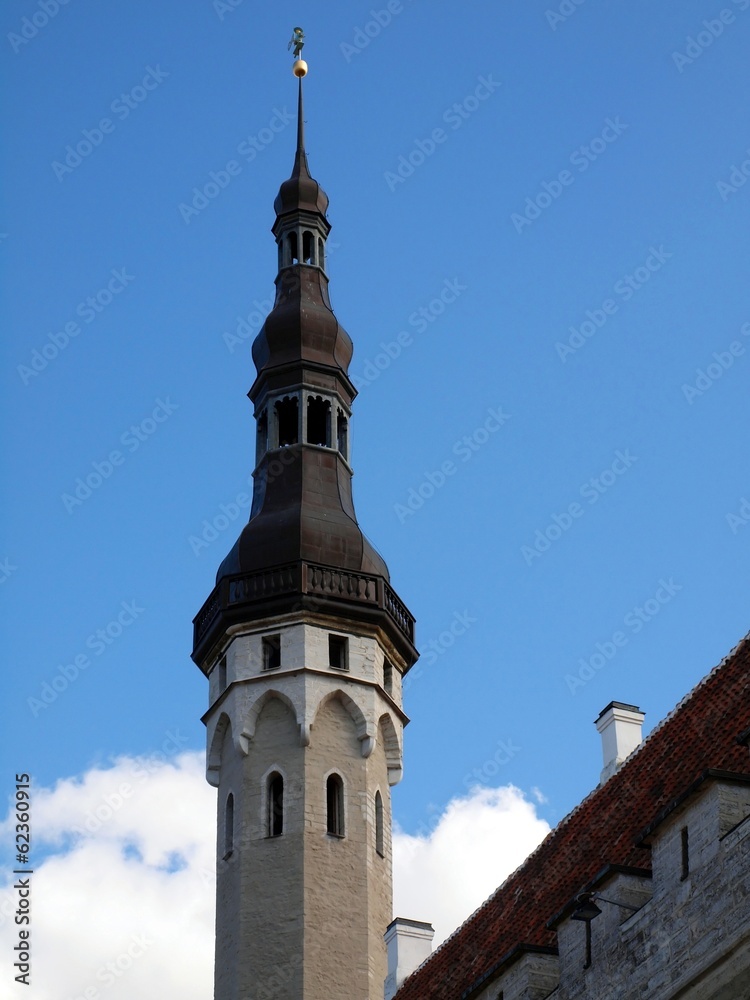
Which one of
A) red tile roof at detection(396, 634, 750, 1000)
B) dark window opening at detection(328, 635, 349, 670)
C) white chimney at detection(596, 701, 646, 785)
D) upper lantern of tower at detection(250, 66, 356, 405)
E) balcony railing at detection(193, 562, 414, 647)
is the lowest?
red tile roof at detection(396, 634, 750, 1000)

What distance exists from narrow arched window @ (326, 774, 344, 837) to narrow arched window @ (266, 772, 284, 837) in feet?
2.22

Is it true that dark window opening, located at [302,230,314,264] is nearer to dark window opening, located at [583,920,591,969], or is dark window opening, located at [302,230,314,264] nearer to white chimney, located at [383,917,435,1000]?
white chimney, located at [383,917,435,1000]

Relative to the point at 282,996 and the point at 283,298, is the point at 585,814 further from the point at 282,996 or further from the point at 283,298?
the point at 283,298

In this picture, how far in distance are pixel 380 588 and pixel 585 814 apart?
8369mm

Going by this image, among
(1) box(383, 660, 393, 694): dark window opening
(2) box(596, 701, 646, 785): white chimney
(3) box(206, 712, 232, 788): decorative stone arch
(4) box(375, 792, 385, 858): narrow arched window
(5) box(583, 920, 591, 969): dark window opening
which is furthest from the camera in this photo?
(1) box(383, 660, 393, 694): dark window opening

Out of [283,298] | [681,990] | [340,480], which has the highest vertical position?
[283,298]

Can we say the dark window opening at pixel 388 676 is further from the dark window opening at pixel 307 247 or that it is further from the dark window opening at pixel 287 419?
the dark window opening at pixel 307 247

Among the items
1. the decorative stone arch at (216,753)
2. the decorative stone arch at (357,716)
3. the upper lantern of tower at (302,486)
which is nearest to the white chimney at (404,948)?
the decorative stone arch at (357,716)

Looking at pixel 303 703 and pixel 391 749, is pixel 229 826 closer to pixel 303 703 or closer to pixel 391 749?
pixel 303 703

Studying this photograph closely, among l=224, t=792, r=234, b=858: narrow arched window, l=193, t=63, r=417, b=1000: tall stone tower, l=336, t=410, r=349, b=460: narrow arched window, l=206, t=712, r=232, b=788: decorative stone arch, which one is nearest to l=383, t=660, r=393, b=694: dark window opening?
l=193, t=63, r=417, b=1000: tall stone tower

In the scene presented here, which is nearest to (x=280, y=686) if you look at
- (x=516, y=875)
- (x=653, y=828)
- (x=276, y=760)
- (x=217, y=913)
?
(x=276, y=760)

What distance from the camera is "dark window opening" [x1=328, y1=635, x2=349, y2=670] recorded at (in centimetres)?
2981

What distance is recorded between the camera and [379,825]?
29.2 meters

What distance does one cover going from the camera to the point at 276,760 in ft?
94.5
